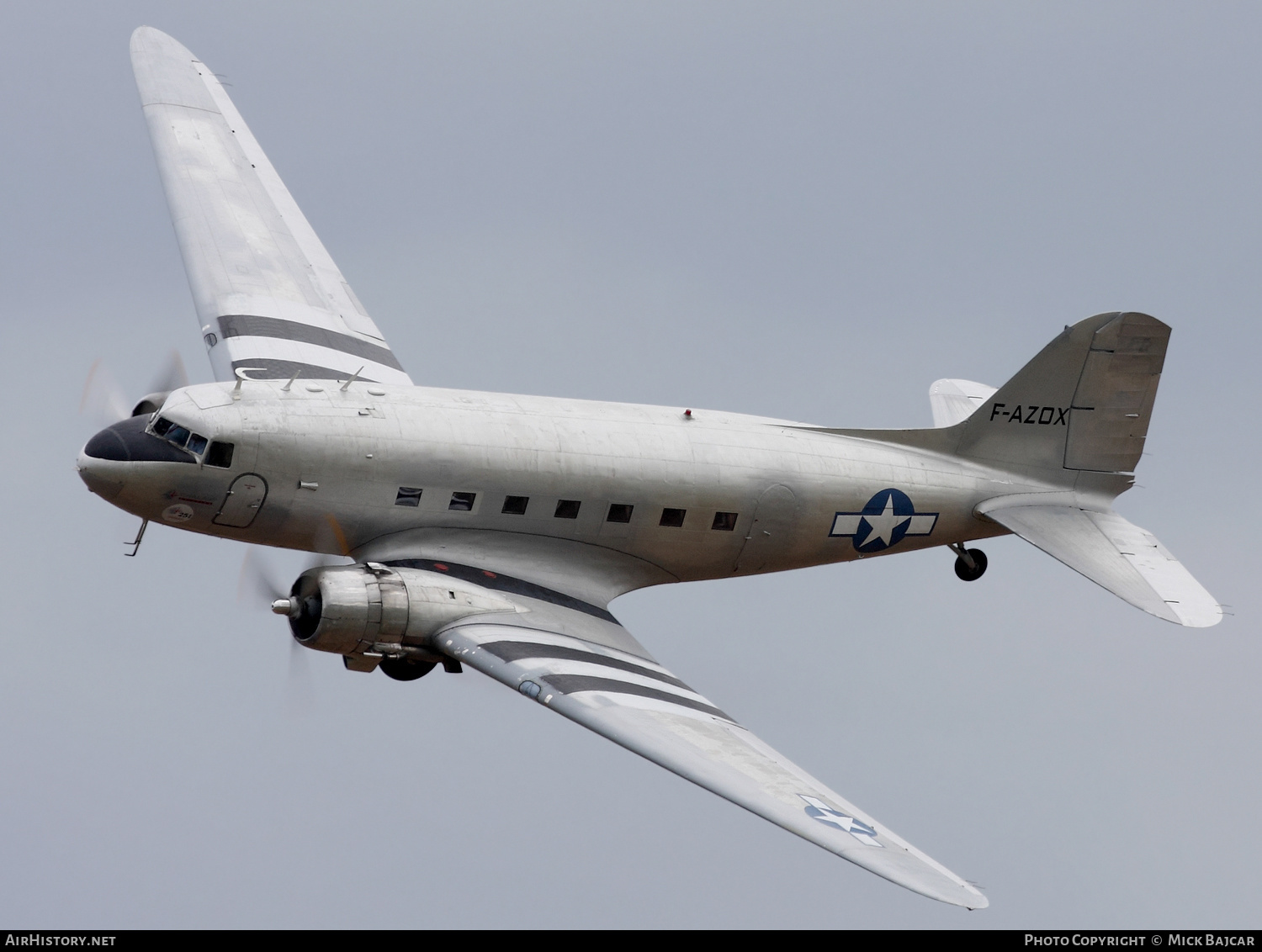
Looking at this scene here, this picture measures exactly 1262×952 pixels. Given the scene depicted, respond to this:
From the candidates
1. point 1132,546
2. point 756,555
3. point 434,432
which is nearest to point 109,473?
point 434,432

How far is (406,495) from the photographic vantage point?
32.0 metres

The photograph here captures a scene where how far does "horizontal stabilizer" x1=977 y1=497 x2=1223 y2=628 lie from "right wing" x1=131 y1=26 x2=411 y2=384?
11814 mm

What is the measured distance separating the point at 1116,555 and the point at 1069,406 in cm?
305

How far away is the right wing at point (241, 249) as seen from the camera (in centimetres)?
3544

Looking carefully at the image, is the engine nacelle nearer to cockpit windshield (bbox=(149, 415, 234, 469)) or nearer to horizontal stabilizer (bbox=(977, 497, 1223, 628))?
cockpit windshield (bbox=(149, 415, 234, 469))

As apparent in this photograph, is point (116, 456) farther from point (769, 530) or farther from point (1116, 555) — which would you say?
point (1116, 555)

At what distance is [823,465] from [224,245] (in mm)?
12460

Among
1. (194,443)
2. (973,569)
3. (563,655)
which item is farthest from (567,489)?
(973,569)

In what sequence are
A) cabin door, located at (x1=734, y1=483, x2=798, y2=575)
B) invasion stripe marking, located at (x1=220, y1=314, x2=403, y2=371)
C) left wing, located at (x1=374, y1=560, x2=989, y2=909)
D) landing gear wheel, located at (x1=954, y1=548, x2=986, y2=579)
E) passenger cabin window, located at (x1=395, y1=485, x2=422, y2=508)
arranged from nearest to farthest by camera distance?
left wing, located at (x1=374, y1=560, x2=989, y2=909)
passenger cabin window, located at (x1=395, y1=485, x2=422, y2=508)
cabin door, located at (x1=734, y1=483, x2=798, y2=575)
invasion stripe marking, located at (x1=220, y1=314, x2=403, y2=371)
landing gear wheel, located at (x1=954, y1=548, x2=986, y2=579)

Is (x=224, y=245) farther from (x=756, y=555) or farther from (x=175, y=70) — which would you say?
(x=756, y=555)

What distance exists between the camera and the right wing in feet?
116

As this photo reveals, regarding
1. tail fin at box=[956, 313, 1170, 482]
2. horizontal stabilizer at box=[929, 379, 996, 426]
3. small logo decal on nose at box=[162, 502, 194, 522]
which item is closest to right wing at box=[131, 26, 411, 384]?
small logo decal on nose at box=[162, 502, 194, 522]

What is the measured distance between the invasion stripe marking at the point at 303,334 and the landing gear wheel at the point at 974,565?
36.8ft

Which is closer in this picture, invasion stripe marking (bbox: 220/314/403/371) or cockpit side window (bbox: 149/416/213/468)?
cockpit side window (bbox: 149/416/213/468)
